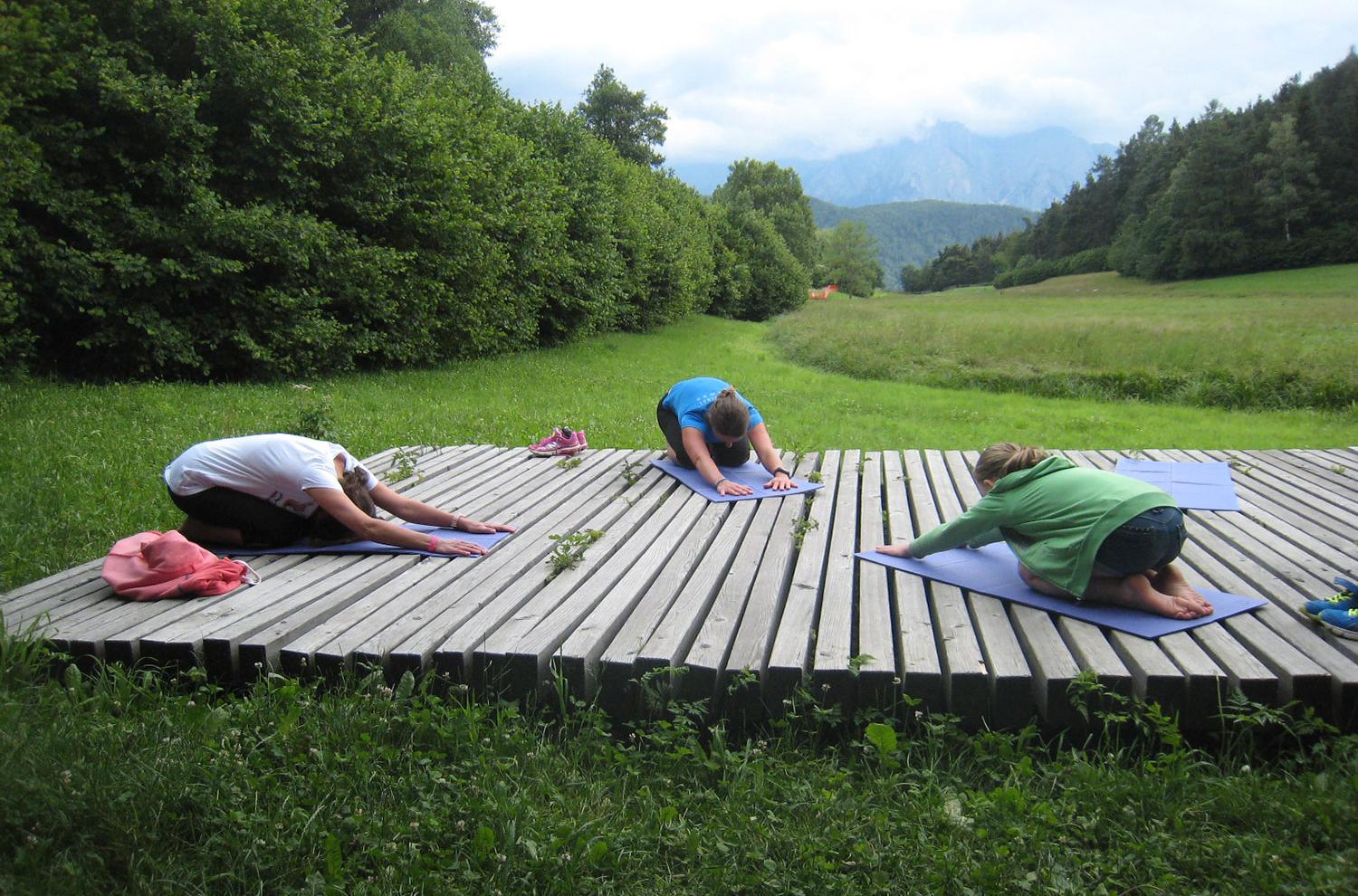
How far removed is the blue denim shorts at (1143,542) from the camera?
160 inches

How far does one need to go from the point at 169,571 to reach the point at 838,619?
3.47 metres

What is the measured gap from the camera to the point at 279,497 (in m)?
5.39

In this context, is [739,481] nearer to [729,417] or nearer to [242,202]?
[729,417]

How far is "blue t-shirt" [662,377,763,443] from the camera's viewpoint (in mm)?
7270

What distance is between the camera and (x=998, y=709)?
3.53 metres

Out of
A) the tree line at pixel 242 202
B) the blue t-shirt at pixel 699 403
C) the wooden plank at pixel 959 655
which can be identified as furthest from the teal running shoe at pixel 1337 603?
the tree line at pixel 242 202

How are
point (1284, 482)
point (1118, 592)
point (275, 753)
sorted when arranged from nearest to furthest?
point (275, 753) → point (1118, 592) → point (1284, 482)

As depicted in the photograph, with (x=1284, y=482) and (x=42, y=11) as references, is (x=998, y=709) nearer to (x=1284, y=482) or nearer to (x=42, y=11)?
(x=1284, y=482)

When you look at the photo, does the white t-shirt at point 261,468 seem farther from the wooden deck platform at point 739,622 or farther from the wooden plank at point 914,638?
the wooden plank at point 914,638

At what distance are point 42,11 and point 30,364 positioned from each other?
4877 millimetres

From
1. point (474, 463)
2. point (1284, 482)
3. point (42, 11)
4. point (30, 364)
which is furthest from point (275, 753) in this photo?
point (42, 11)

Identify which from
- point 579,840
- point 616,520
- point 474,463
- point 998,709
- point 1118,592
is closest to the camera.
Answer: point 579,840

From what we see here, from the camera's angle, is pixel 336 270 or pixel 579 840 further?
pixel 336 270

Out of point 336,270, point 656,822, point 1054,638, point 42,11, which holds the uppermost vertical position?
point 42,11
